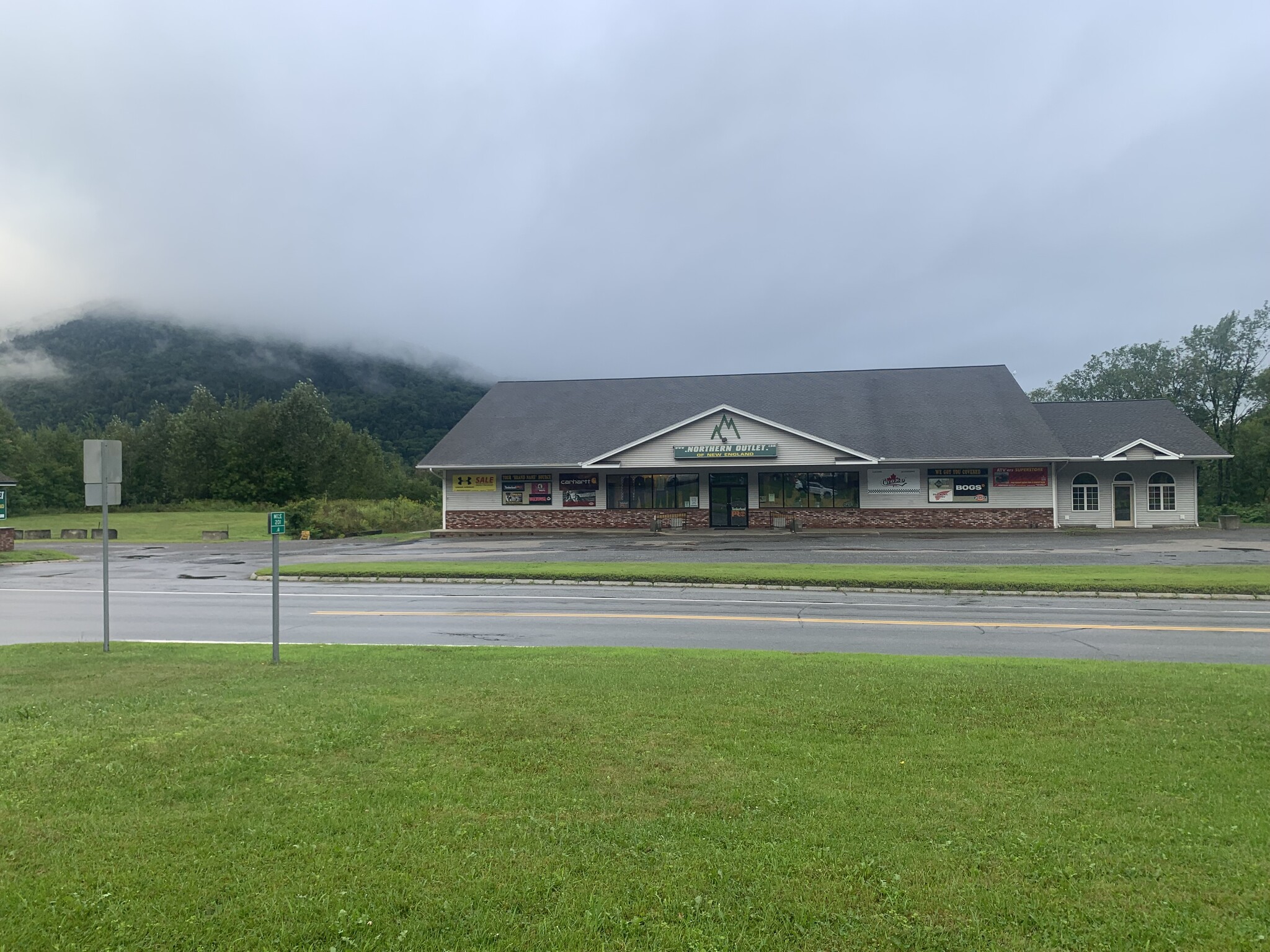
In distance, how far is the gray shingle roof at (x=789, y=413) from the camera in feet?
124

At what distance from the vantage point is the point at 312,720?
20.7ft

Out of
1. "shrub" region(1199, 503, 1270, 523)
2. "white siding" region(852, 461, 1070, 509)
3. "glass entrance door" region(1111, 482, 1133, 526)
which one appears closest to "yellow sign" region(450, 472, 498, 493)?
"white siding" region(852, 461, 1070, 509)

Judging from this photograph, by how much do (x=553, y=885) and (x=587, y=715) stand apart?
2752mm

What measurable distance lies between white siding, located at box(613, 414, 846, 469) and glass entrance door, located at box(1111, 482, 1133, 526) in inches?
506

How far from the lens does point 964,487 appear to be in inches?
1448

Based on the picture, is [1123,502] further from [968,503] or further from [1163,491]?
[968,503]

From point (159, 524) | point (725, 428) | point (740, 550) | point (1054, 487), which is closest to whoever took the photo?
point (740, 550)

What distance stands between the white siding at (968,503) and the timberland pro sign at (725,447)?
4.61 metres

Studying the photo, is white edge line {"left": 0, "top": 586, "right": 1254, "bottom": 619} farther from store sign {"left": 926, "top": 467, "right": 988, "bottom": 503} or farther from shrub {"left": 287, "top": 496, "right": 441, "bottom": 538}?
shrub {"left": 287, "top": 496, "right": 441, "bottom": 538}

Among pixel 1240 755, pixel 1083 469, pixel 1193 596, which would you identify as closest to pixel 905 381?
pixel 1083 469

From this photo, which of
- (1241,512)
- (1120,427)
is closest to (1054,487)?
(1120,427)

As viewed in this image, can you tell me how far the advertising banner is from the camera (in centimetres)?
3934

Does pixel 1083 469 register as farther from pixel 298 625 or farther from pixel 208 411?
pixel 208 411

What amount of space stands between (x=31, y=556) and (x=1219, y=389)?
68.0 metres
